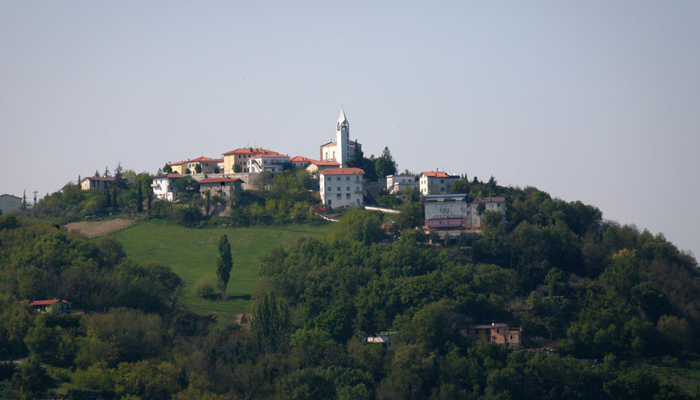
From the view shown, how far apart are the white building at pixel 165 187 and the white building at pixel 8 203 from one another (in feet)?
45.2

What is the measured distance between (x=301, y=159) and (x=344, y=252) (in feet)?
101

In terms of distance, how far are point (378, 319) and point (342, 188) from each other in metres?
25.9

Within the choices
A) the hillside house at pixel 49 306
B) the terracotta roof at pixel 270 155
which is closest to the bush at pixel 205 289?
the hillside house at pixel 49 306

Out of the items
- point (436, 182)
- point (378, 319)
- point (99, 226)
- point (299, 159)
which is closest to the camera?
point (378, 319)

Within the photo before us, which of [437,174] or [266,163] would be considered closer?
[437,174]

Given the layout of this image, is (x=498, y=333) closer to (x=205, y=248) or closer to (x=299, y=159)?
(x=205, y=248)

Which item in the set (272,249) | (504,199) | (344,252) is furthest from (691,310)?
(272,249)

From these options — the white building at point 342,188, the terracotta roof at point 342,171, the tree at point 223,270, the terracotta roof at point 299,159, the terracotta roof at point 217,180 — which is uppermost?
the terracotta roof at point 299,159

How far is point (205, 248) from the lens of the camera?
245 ft

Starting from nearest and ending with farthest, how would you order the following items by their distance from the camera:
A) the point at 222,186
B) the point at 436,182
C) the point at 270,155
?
the point at 436,182 < the point at 222,186 < the point at 270,155

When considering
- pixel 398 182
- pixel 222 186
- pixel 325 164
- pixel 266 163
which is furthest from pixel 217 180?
pixel 398 182

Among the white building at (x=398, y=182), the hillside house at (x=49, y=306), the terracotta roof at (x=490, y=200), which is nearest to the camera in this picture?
the hillside house at (x=49, y=306)

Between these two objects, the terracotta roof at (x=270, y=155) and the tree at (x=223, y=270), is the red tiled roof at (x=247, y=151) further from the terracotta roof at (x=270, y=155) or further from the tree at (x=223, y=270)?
the tree at (x=223, y=270)

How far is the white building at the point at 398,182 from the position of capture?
84562 mm
